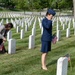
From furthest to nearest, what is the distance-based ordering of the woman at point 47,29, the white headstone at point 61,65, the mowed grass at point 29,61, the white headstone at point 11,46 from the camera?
the white headstone at point 11,46, the mowed grass at point 29,61, the woman at point 47,29, the white headstone at point 61,65

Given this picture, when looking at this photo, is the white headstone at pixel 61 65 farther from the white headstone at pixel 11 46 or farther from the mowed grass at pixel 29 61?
the white headstone at pixel 11 46

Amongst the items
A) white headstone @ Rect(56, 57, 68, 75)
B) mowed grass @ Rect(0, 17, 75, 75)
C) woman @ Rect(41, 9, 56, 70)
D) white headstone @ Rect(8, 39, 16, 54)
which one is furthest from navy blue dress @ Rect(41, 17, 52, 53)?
white headstone @ Rect(8, 39, 16, 54)

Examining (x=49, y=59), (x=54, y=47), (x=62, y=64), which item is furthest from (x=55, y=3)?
(x=62, y=64)

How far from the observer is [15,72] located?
7.34m

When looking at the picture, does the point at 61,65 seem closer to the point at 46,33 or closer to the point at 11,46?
the point at 46,33

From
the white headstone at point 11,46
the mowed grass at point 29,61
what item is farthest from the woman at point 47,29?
the white headstone at point 11,46

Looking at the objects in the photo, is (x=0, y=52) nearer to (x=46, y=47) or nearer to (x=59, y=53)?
(x=59, y=53)

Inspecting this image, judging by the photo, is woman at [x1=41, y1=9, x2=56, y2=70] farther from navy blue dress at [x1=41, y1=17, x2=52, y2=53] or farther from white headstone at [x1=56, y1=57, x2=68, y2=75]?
white headstone at [x1=56, y1=57, x2=68, y2=75]

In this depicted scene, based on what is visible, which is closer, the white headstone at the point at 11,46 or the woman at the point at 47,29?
the woman at the point at 47,29

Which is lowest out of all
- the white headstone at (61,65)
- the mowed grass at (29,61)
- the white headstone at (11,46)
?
the mowed grass at (29,61)

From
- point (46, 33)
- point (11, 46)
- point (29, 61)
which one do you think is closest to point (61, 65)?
point (46, 33)

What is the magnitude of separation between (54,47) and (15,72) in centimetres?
450

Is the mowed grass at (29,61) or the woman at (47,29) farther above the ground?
the woman at (47,29)

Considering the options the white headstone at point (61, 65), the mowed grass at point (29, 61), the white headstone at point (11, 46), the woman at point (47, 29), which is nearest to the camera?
the white headstone at point (61, 65)
